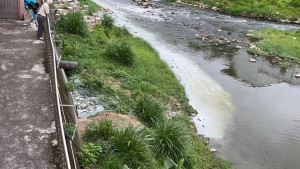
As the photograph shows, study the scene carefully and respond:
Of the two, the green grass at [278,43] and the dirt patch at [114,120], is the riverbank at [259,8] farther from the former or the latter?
the dirt patch at [114,120]

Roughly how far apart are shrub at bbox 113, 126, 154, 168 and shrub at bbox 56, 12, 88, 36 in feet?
32.3

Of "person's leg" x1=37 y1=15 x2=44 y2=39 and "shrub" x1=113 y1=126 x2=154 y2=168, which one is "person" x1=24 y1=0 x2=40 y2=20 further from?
"shrub" x1=113 y1=126 x2=154 y2=168

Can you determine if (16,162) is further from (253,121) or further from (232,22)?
(232,22)

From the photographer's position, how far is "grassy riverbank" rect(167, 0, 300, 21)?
3144cm

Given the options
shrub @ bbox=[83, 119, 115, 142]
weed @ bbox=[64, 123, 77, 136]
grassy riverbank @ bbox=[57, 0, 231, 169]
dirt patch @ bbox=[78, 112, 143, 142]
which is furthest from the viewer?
dirt patch @ bbox=[78, 112, 143, 142]

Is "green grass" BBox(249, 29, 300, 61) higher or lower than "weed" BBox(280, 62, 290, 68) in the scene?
higher

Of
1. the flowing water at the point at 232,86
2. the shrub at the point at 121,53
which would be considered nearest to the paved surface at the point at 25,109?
the shrub at the point at 121,53

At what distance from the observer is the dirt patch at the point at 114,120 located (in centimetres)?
945

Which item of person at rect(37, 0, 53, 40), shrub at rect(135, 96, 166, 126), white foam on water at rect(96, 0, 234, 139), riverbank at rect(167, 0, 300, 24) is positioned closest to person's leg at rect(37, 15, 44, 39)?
person at rect(37, 0, 53, 40)

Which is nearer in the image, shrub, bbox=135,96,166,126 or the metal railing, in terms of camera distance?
the metal railing

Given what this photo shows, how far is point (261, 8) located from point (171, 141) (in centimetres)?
2743

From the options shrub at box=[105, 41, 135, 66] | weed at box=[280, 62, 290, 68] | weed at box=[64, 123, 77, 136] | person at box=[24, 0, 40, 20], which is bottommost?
weed at box=[64, 123, 77, 136]

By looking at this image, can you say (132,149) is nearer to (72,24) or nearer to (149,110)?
(149,110)

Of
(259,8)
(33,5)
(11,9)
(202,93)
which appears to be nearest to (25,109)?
Answer: (33,5)
